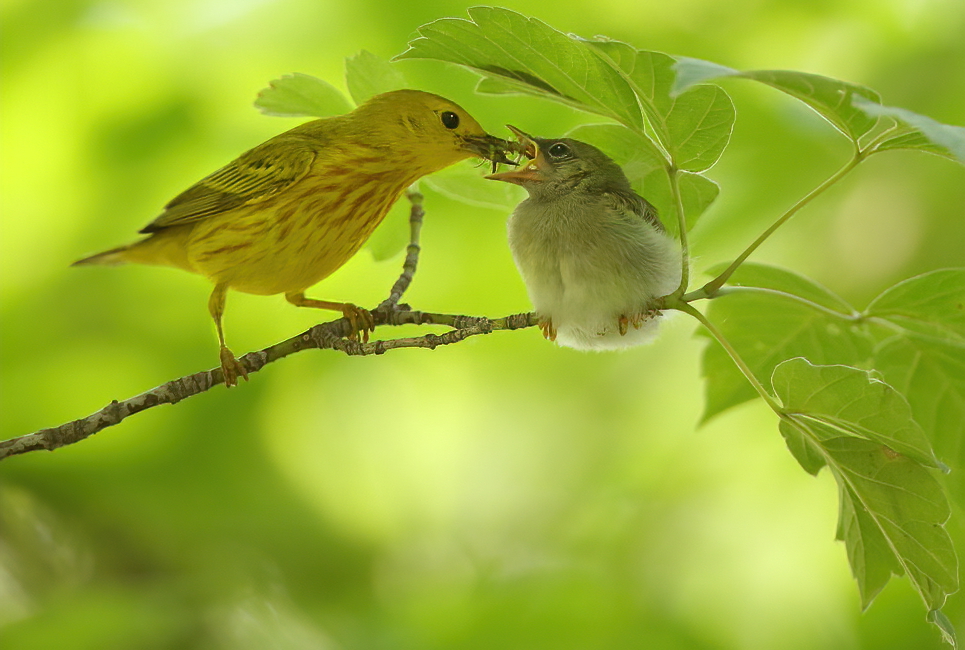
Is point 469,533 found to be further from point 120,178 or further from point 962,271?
point 962,271

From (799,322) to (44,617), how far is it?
1935mm

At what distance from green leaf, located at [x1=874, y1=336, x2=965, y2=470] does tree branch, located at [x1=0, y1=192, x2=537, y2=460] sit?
0.56 m

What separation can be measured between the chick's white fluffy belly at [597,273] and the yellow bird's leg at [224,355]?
0.49 m

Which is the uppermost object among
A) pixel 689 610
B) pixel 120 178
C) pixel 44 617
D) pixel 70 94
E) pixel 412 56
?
pixel 70 94

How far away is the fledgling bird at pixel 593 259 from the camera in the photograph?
1367mm

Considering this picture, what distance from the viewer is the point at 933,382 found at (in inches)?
51.3

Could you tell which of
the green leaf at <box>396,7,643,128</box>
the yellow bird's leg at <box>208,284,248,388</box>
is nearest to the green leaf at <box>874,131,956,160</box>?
the green leaf at <box>396,7,643,128</box>

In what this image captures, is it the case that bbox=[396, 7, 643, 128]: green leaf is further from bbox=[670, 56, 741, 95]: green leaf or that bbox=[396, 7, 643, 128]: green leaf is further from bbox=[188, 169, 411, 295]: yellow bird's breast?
bbox=[188, 169, 411, 295]: yellow bird's breast

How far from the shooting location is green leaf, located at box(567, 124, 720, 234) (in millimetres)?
1225

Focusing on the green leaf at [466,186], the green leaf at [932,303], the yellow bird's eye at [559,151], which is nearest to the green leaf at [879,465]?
the green leaf at [932,303]

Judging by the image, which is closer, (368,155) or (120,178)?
(368,155)

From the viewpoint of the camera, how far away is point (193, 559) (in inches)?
104

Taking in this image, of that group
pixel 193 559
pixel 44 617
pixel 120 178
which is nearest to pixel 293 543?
pixel 193 559

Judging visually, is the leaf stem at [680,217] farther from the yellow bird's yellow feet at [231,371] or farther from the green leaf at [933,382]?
the yellow bird's yellow feet at [231,371]
